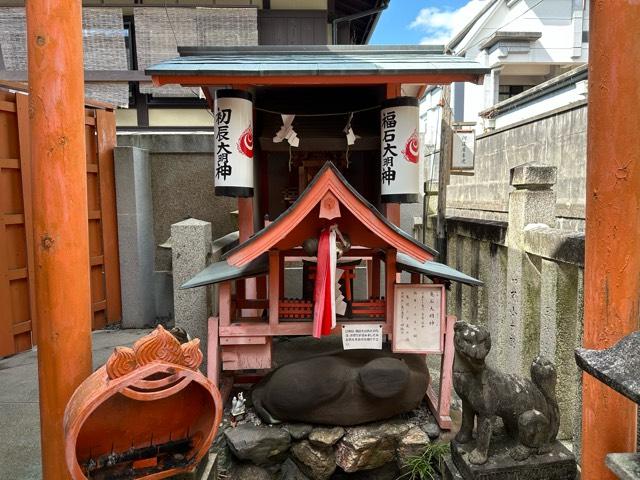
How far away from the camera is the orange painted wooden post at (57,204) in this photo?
2836 millimetres

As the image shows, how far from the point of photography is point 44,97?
2.84 metres

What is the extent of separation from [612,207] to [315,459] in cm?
347

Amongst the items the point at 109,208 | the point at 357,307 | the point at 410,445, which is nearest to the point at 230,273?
the point at 357,307

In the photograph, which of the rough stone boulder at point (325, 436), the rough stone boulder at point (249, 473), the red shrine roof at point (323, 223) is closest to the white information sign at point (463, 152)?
the red shrine roof at point (323, 223)

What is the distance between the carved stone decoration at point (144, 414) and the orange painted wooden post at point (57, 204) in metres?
0.27

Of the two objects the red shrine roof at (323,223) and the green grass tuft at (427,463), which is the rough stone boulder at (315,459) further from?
the red shrine roof at (323,223)

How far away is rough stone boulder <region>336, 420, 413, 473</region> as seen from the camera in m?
4.28

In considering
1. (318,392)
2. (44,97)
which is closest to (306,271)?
(318,392)

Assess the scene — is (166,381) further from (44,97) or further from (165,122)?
(165,122)

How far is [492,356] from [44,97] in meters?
6.88

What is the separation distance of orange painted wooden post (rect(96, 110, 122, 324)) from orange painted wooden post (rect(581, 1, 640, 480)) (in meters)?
8.00

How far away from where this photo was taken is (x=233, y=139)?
4.96 m

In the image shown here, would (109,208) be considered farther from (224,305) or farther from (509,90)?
(509,90)

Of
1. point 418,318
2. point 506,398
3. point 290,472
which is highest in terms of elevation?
point 418,318
